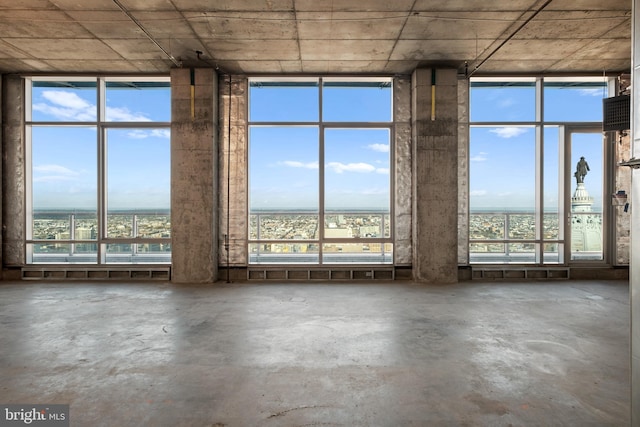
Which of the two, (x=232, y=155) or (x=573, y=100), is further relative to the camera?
(x=573, y=100)

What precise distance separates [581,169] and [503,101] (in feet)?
6.79

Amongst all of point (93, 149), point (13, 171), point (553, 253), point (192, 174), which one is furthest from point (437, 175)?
point (13, 171)

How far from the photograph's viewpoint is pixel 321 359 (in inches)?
132

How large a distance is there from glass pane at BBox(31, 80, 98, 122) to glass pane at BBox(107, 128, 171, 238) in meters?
0.66

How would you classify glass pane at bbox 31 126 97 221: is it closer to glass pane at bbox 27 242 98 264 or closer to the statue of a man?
glass pane at bbox 27 242 98 264

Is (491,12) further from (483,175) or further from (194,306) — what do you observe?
(194,306)

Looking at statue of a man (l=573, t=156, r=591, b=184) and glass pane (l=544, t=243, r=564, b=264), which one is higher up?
statue of a man (l=573, t=156, r=591, b=184)

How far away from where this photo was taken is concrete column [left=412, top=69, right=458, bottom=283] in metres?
6.86

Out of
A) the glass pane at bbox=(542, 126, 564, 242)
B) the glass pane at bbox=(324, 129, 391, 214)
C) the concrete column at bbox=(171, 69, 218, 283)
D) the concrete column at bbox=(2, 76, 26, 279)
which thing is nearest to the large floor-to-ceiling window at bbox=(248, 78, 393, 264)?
the glass pane at bbox=(324, 129, 391, 214)

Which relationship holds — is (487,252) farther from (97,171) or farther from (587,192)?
(97,171)

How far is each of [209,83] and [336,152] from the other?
2.77m

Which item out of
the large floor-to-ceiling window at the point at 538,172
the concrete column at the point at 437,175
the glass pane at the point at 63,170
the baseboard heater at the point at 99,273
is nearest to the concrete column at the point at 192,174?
the baseboard heater at the point at 99,273

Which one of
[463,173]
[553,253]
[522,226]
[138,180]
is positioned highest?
[463,173]

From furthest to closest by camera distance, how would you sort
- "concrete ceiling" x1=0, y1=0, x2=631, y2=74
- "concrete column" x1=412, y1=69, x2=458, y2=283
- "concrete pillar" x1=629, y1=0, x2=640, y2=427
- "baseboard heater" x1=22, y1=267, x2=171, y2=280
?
"baseboard heater" x1=22, y1=267, x2=171, y2=280 < "concrete column" x1=412, y1=69, x2=458, y2=283 < "concrete ceiling" x1=0, y1=0, x2=631, y2=74 < "concrete pillar" x1=629, y1=0, x2=640, y2=427
